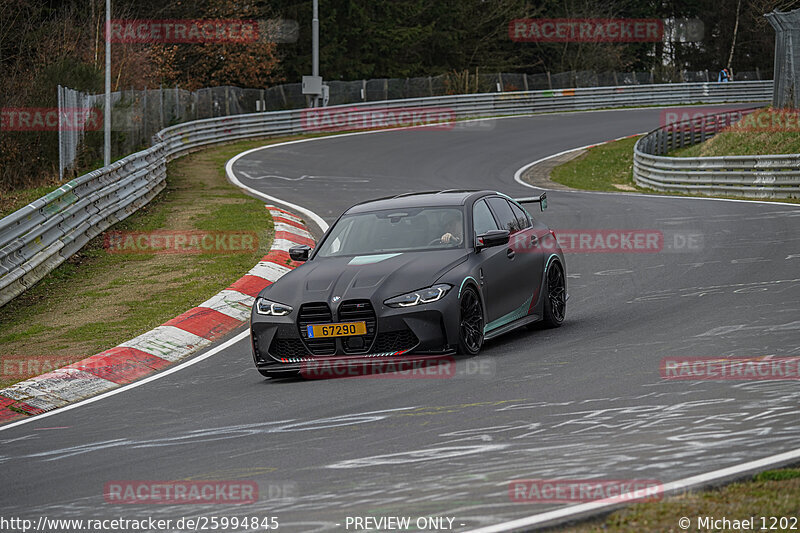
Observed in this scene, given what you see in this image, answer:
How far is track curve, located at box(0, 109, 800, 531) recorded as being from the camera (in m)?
5.78

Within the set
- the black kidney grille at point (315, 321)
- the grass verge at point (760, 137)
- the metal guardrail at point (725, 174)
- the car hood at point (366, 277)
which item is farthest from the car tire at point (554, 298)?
the grass verge at point (760, 137)

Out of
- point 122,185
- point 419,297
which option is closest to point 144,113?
point 122,185

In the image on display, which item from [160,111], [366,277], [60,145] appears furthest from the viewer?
[160,111]

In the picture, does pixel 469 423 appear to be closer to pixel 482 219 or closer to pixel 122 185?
pixel 482 219

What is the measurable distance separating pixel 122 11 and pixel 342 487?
144 feet

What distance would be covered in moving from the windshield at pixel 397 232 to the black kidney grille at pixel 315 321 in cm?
119

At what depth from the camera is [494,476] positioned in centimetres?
580

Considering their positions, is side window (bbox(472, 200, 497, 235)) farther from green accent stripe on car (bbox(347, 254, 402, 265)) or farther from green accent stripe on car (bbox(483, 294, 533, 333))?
green accent stripe on car (bbox(347, 254, 402, 265))

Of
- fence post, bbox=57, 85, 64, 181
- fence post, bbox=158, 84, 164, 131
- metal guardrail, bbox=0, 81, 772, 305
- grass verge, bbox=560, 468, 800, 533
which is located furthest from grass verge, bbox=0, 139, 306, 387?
fence post, bbox=158, 84, 164, 131

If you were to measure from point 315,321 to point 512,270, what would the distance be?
89.5 inches

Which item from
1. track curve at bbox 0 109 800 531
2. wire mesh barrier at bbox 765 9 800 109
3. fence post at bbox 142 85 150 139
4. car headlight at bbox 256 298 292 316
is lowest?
track curve at bbox 0 109 800 531

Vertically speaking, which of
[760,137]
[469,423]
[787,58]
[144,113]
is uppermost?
[787,58]

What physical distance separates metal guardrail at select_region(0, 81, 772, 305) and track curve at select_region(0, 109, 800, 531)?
13.2 feet

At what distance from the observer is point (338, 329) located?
30.1 ft
